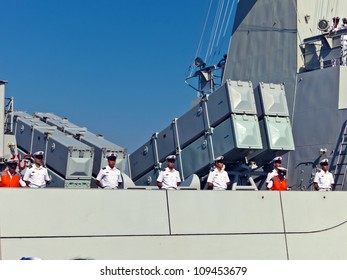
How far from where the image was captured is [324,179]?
11906 mm

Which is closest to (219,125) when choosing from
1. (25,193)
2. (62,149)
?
(62,149)

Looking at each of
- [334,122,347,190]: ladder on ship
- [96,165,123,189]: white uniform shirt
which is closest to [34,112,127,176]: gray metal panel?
[96,165,123,189]: white uniform shirt

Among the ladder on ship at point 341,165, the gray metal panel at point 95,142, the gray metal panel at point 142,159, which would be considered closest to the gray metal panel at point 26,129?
the gray metal panel at point 95,142

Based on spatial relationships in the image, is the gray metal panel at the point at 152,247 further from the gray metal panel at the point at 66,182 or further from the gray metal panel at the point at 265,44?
the gray metal panel at the point at 265,44

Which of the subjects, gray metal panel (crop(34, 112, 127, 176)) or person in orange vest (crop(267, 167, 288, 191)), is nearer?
person in orange vest (crop(267, 167, 288, 191))

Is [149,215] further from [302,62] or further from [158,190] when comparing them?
[302,62]

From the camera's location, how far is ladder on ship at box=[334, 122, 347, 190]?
12508 mm

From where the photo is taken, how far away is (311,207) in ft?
37.2

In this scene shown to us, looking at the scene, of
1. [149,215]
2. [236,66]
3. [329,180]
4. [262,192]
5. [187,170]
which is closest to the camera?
[149,215]

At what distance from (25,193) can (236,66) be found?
6783 mm

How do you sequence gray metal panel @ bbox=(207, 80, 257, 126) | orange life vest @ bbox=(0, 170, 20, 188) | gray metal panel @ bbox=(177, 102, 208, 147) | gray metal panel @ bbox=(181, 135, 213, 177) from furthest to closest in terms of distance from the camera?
gray metal panel @ bbox=(177, 102, 208, 147) < gray metal panel @ bbox=(181, 135, 213, 177) < gray metal panel @ bbox=(207, 80, 257, 126) < orange life vest @ bbox=(0, 170, 20, 188)

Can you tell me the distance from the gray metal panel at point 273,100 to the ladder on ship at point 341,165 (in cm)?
106

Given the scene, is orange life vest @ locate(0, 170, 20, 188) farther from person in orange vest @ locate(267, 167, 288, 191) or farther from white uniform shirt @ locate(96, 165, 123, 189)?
person in orange vest @ locate(267, 167, 288, 191)

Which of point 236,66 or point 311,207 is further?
point 236,66
